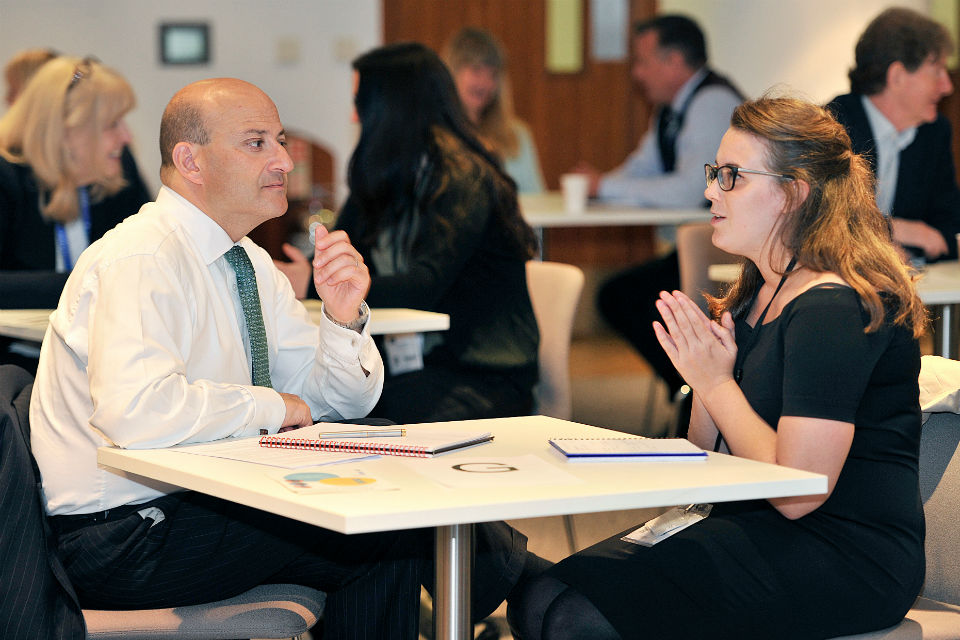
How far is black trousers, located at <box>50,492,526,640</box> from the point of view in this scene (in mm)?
1809

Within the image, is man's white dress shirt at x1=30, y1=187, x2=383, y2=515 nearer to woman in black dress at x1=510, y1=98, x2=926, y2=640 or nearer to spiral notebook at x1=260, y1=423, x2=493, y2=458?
spiral notebook at x1=260, y1=423, x2=493, y2=458

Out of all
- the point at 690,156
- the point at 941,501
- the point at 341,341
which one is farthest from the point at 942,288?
the point at 690,156

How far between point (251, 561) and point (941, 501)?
1.13 metres

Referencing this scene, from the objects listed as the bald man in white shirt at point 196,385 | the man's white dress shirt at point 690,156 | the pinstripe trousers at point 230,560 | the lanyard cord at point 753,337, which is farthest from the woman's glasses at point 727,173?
the man's white dress shirt at point 690,156

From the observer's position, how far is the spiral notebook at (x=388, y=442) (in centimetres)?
164

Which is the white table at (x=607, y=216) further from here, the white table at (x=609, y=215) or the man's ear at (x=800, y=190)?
the man's ear at (x=800, y=190)

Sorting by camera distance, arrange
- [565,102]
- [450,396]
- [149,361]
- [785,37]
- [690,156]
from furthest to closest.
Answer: [565,102], [785,37], [690,156], [450,396], [149,361]

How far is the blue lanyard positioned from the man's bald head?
163 cm

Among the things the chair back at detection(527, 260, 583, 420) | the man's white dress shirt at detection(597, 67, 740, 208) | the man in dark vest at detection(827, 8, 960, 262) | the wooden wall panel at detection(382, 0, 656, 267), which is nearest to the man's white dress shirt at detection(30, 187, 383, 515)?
the chair back at detection(527, 260, 583, 420)

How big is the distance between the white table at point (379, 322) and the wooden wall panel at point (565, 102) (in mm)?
4917

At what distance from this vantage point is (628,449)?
161 cm

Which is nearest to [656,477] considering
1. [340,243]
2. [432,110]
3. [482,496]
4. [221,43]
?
[482,496]

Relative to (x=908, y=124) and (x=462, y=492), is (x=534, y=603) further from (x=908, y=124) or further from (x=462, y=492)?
(x=908, y=124)

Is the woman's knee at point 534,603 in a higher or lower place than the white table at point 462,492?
lower
